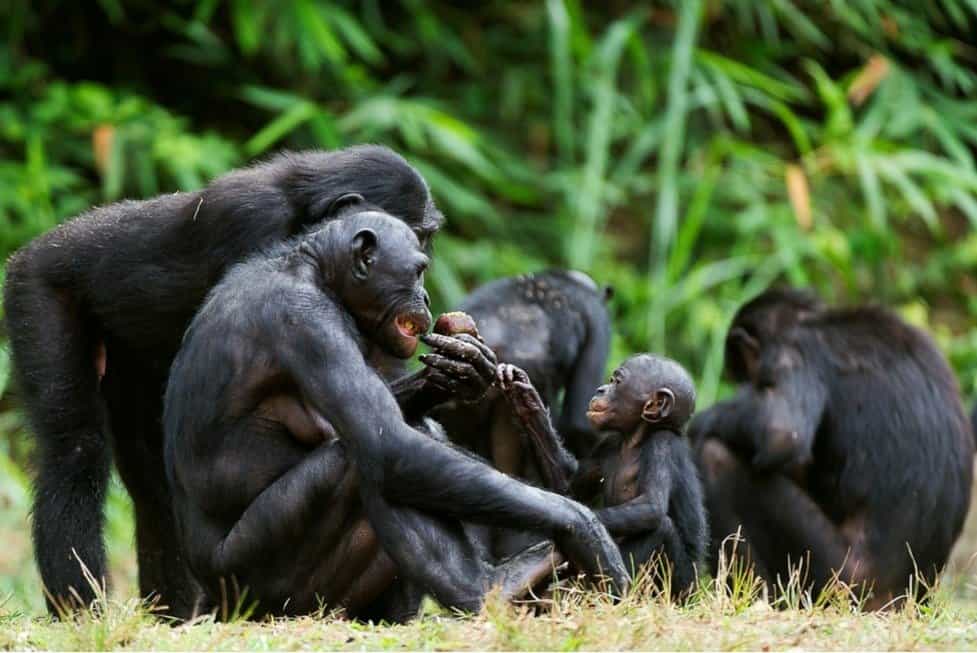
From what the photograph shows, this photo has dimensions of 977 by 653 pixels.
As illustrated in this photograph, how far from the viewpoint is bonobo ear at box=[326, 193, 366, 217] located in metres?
6.02

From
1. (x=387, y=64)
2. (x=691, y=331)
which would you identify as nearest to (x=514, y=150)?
(x=387, y=64)

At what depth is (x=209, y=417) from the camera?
5020 millimetres

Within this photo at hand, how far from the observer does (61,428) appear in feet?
19.4

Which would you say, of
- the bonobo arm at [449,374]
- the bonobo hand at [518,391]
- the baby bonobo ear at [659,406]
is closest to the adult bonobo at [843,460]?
the baby bonobo ear at [659,406]

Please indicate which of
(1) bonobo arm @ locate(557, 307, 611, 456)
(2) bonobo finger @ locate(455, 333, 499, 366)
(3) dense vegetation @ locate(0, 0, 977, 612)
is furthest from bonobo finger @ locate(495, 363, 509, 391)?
(3) dense vegetation @ locate(0, 0, 977, 612)

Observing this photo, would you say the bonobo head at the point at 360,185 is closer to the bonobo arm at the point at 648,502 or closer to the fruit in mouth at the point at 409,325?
the fruit in mouth at the point at 409,325

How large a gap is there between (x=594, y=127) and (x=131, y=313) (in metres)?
6.00

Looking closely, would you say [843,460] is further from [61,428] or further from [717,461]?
[61,428]

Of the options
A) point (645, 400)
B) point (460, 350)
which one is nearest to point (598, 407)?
point (645, 400)

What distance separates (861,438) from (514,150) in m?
6.21

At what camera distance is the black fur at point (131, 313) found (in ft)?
19.3

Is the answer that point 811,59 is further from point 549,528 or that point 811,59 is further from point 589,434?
point 549,528

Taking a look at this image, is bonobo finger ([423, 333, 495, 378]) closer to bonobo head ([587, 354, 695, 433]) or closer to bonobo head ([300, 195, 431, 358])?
bonobo head ([300, 195, 431, 358])

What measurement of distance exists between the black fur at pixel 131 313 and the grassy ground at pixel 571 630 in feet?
2.98
